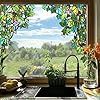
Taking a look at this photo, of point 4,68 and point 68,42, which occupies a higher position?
point 68,42

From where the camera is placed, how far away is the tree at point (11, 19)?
315cm

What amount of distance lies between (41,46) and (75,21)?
1.62 ft

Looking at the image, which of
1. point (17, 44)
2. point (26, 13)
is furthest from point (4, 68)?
point (26, 13)

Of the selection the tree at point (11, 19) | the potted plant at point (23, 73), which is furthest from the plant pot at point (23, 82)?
the tree at point (11, 19)

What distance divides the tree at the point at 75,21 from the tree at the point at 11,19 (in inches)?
15.3

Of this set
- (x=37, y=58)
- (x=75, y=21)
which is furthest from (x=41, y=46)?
(x=75, y=21)

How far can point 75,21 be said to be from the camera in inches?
123

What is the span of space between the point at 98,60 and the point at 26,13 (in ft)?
3.47

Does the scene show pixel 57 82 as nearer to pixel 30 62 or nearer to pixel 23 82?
pixel 23 82

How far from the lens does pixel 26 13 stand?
3160 millimetres

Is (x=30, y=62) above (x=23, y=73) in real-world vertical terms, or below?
above

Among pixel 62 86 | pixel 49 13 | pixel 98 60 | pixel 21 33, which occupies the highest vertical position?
pixel 49 13

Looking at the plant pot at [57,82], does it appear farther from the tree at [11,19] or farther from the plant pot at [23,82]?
the tree at [11,19]

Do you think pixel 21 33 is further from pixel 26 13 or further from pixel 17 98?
pixel 17 98
